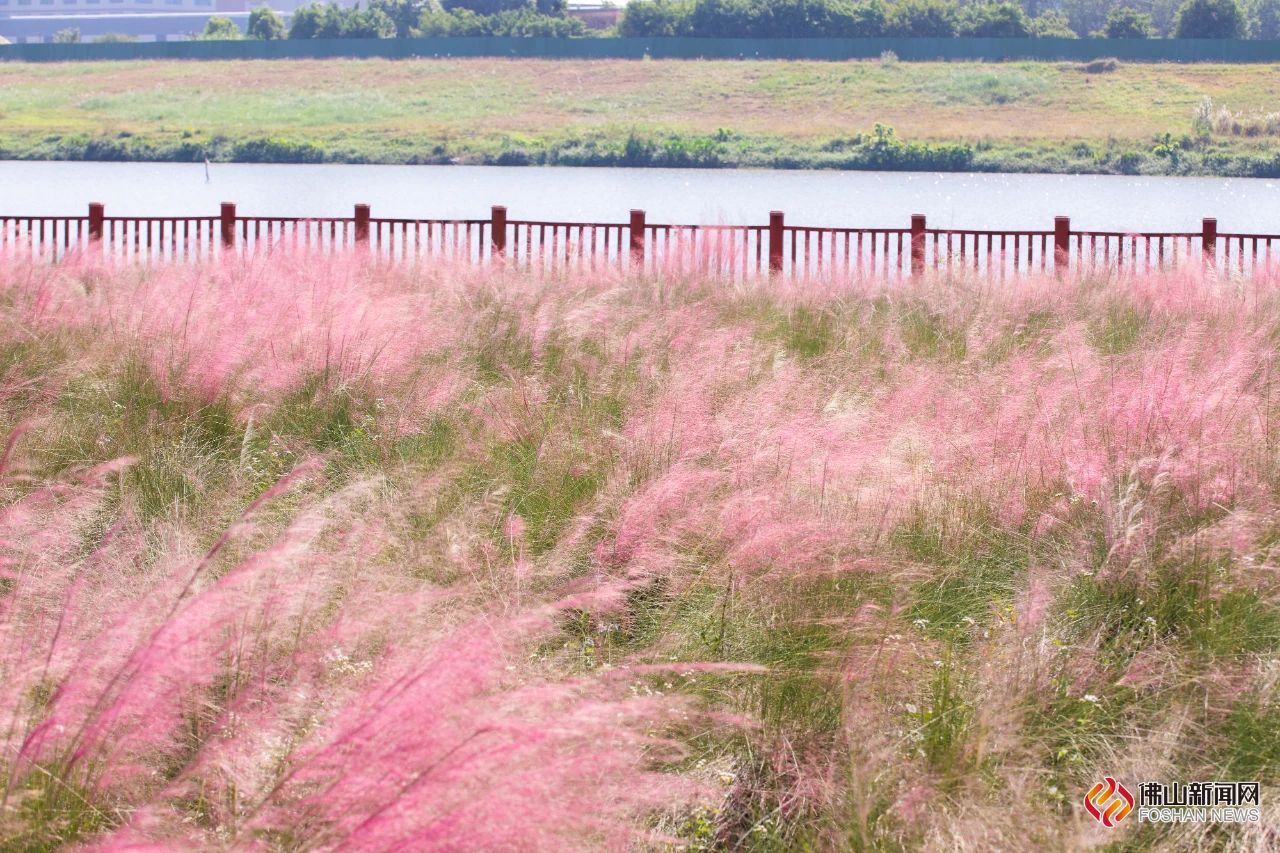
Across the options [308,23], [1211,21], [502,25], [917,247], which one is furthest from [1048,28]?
[917,247]

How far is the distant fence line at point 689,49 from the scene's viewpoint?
297ft

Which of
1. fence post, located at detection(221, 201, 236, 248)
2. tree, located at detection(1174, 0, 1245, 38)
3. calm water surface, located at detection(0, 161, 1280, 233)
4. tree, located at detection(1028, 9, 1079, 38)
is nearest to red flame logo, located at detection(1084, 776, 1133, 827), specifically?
fence post, located at detection(221, 201, 236, 248)

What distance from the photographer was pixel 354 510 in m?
5.25

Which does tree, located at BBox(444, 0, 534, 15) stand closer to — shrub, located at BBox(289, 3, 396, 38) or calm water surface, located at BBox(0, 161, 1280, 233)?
shrub, located at BBox(289, 3, 396, 38)

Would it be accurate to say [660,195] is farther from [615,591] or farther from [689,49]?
[689,49]

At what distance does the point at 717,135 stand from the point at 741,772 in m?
→ 71.3

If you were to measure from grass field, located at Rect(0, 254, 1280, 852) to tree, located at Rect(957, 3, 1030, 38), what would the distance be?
101385 millimetres

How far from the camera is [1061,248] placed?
15867 mm

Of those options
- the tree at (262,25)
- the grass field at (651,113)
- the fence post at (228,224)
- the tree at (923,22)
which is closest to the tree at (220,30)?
the tree at (262,25)

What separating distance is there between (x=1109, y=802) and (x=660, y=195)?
40.4 m

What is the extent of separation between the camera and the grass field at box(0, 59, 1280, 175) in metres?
68.8

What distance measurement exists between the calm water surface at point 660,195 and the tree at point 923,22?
4290 centimetres

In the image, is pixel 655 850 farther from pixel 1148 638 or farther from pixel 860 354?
pixel 860 354

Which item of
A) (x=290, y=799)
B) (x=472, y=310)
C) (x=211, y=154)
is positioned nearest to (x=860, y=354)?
(x=472, y=310)
